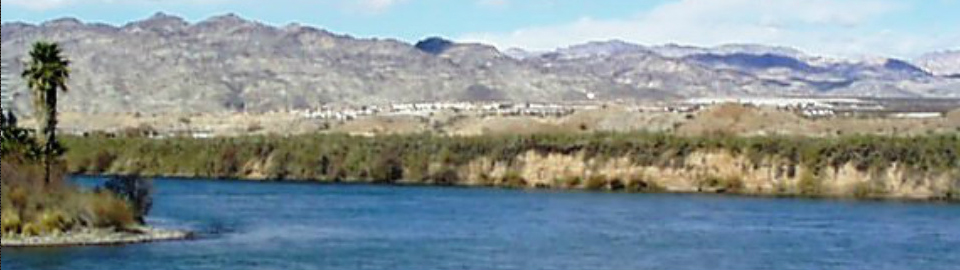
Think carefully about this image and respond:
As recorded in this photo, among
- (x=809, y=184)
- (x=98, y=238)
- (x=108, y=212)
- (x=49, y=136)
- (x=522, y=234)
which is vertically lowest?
(x=522, y=234)

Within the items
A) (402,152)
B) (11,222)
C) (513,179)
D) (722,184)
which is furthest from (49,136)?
(402,152)

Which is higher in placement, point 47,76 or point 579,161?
point 47,76

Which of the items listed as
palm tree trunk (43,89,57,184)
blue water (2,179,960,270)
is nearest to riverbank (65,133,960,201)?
blue water (2,179,960,270)

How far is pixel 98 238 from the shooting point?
6222 centimetres

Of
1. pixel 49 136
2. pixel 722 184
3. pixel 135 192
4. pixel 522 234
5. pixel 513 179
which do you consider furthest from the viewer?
pixel 513 179

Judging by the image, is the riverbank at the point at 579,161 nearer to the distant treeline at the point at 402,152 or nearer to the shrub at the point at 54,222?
the distant treeline at the point at 402,152

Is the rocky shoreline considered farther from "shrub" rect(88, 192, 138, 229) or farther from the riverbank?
the riverbank

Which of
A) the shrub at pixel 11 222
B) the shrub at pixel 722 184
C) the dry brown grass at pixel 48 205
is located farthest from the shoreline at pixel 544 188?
the shrub at pixel 11 222

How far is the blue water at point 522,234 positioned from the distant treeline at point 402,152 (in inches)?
558

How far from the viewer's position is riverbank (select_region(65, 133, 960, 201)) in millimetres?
118812

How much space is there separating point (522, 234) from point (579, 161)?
193 ft

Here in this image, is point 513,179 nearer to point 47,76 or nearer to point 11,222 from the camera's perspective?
point 47,76

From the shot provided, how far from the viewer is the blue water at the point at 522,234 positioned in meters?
58.7

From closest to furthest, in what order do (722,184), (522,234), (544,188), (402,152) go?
(522,234)
(722,184)
(544,188)
(402,152)
